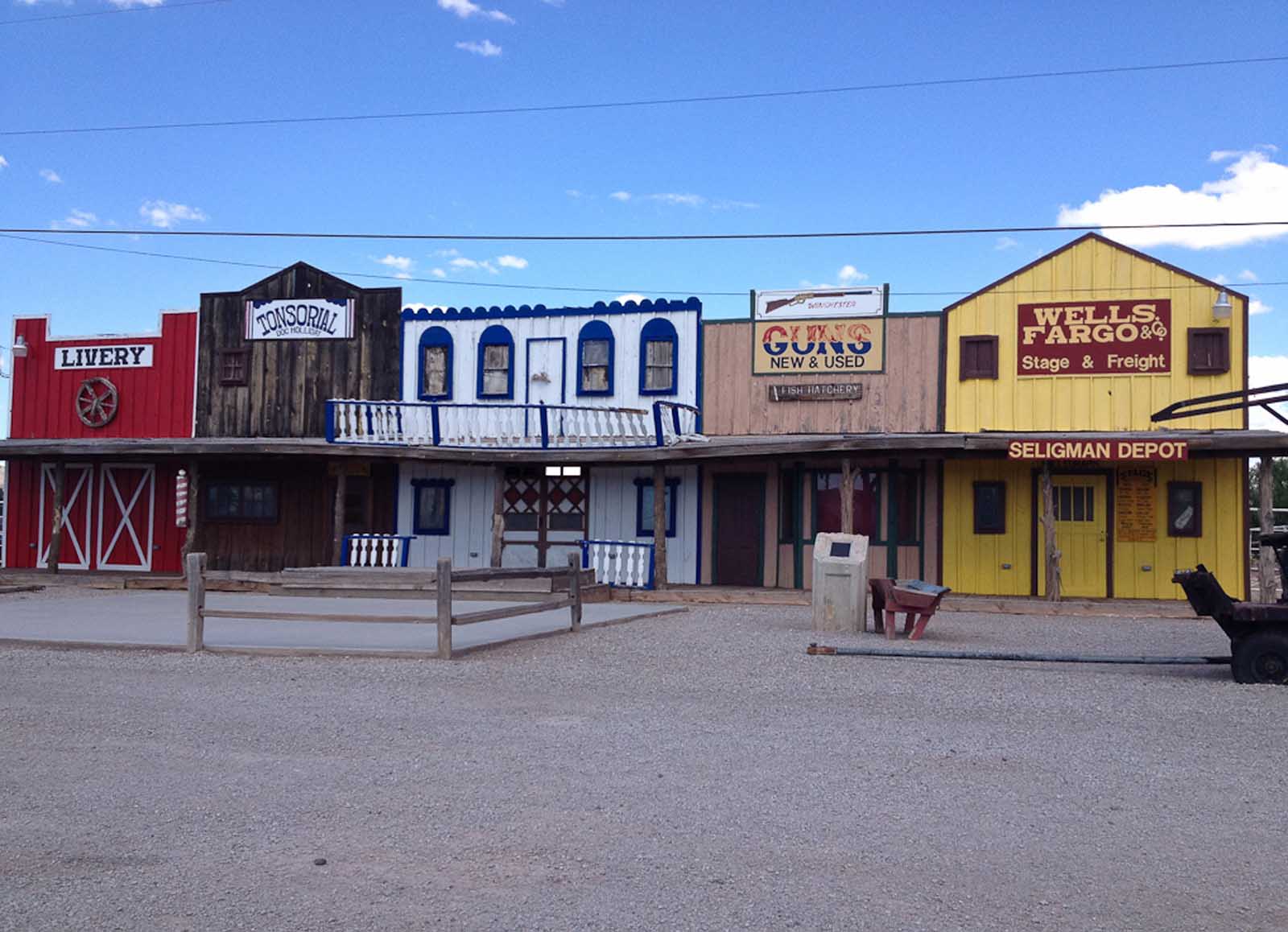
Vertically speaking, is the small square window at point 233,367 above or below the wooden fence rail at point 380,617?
above

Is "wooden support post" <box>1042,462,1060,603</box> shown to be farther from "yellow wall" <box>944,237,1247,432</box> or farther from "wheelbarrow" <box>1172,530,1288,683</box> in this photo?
"wheelbarrow" <box>1172,530,1288,683</box>

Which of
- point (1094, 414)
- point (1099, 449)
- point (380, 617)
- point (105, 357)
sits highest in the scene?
point (105, 357)

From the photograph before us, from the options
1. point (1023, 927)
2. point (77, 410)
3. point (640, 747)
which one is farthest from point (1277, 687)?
point (77, 410)

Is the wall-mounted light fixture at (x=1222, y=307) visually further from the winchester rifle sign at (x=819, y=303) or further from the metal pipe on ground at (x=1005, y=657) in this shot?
the metal pipe on ground at (x=1005, y=657)

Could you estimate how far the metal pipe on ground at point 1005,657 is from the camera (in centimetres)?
1052

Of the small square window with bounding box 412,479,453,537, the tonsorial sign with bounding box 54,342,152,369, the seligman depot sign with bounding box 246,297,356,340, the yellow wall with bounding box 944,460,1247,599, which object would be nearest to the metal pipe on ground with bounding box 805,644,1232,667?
the yellow wall with bounding box 944,460,1247,599

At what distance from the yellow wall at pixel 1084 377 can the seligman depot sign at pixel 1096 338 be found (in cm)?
13

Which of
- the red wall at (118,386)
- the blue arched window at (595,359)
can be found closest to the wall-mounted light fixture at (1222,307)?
the blue arched window at (595,359)

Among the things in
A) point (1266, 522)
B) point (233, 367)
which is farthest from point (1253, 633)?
point (233, 367)

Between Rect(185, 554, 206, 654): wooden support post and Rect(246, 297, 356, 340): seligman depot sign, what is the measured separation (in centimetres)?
1195

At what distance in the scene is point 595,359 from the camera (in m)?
22.1

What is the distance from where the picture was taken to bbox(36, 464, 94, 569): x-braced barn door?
80.0 feet

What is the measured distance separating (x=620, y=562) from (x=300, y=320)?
885cm

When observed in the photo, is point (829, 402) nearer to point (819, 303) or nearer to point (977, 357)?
point (819, 303)
